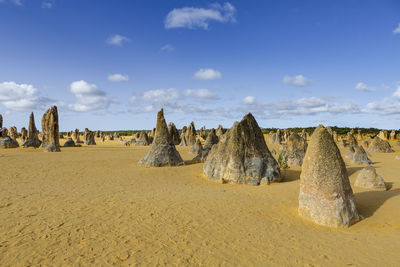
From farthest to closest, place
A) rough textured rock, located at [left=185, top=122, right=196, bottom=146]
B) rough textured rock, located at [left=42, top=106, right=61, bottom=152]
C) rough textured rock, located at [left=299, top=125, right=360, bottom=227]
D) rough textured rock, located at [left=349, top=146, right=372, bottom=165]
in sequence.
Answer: rough textured rock, located at [left=185, top=122, right=196, bottom=146] → rough textured rock, located at [left=42, top=106, right=61, bottom=152] → rough textured rock, located at [left=349, top=146, right=372, bottom=165] → rough textured rock, located at [left=299, top=125, right=360, bottom=227]

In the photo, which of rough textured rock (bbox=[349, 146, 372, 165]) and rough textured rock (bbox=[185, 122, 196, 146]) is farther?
rough textured rock (bbox=[185, 122, 196, 146])

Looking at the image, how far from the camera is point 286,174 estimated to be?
555 inches

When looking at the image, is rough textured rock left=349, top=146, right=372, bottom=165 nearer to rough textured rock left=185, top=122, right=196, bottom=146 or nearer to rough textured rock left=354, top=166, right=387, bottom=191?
rough textured rock left=354, top=166, right=387, bottom=191

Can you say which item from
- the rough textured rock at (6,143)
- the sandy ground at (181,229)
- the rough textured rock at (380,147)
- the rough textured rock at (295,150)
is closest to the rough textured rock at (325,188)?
the sandy ground at (181,229)

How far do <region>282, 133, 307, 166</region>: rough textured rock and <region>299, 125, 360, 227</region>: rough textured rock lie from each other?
34.1ft

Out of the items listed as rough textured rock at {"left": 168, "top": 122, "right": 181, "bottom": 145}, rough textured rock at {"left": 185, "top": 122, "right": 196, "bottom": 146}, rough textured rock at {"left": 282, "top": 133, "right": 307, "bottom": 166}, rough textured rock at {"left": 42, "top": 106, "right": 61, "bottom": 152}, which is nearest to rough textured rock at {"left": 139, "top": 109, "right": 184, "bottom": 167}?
rough textured rock at {"left": 282, "top": 133, "right": 307, "bottom": 166}

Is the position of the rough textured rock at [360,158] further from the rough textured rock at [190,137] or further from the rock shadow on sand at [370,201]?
the rough textured rock at [190,137]

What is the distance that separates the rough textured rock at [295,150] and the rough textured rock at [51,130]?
22.8m

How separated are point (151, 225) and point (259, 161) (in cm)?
705

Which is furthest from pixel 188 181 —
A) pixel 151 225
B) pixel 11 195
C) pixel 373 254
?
pixel 373 254

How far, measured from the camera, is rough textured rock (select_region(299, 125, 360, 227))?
21.8 ft

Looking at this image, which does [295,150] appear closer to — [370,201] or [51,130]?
[370,201]

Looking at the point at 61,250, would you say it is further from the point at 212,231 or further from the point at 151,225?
the point at 212,231

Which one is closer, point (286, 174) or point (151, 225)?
point (151, 225)
